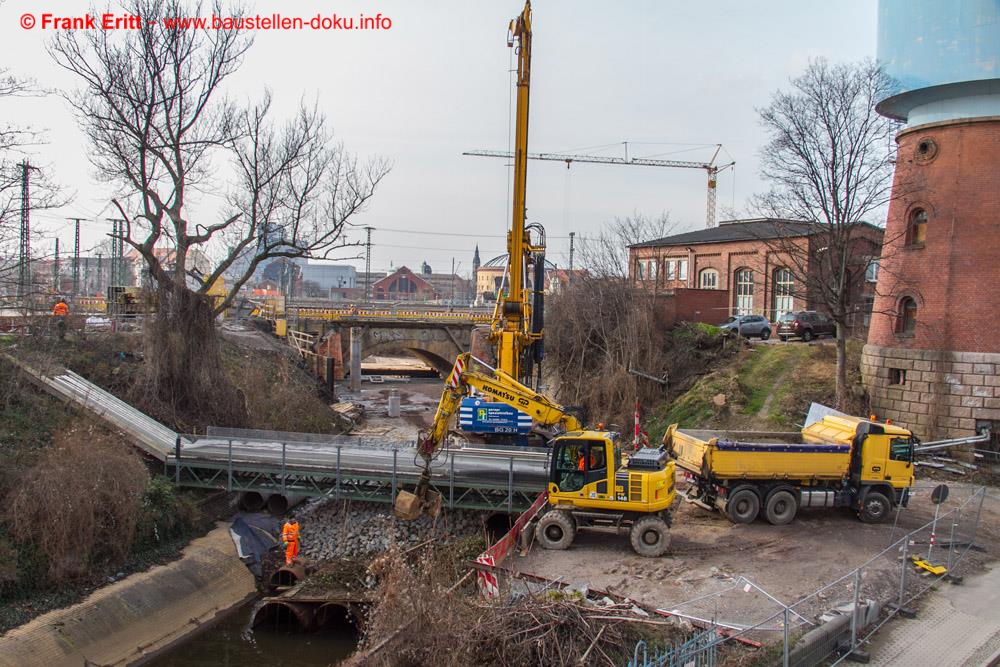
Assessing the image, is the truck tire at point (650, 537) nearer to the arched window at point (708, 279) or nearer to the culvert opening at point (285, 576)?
the culvert opening at point (285, 576)

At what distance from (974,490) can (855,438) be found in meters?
6.24

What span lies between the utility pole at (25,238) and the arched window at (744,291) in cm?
3214

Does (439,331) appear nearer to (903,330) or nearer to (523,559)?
(903,330)

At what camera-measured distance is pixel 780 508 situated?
707 inches

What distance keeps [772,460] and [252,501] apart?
14.5 metres

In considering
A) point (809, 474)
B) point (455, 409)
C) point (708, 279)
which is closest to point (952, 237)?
point (809, 474)

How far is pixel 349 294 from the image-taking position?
147250 mm

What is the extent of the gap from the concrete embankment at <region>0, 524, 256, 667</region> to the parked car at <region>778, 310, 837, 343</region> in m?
25.8

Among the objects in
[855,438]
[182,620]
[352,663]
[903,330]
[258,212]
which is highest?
[258,212]

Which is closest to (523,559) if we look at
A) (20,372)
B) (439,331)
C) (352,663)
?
(352,663)

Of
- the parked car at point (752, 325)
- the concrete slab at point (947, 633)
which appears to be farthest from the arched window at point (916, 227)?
the concrete slab at point (947, 633)

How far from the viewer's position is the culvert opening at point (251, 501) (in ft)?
74.0

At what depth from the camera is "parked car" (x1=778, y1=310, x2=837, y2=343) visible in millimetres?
34844

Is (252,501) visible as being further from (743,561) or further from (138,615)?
(743,561)
